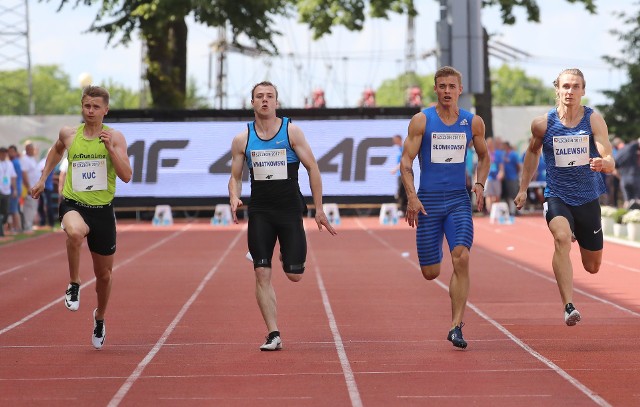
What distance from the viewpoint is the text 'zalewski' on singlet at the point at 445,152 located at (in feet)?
39.4

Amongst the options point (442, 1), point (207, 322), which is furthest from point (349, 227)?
point (207, 322)

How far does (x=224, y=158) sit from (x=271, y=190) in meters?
29.9

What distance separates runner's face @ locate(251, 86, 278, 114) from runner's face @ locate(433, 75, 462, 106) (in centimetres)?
122

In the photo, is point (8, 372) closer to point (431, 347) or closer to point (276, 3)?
point (431, 347)

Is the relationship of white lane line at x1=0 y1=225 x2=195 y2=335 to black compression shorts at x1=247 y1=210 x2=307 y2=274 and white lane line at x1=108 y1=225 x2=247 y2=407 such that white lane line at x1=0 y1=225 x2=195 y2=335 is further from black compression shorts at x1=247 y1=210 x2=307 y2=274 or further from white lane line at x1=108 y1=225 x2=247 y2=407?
black compression shorts at x1=247 y1=210 x2=307 y2=274

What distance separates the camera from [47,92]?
173m

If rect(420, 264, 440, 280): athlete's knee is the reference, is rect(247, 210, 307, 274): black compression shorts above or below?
above

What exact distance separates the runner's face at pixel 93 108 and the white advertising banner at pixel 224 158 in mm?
29344

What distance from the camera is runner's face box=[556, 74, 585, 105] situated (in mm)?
12281

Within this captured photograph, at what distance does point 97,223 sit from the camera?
12.1m

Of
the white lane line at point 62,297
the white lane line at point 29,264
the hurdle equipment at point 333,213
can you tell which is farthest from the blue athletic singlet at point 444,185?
the hurdle equipment at point 333,213

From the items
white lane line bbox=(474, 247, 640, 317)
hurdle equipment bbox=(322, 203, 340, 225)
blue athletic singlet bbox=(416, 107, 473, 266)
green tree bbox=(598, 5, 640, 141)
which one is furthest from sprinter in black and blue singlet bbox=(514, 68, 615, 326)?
green tree bbox=(598, 5, 640, 141)

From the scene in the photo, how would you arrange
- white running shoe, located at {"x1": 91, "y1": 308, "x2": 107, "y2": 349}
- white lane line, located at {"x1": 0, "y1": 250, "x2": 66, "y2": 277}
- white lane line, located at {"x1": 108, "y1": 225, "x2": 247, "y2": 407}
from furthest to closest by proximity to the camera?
white lane line, located at {"x1": 0, "y1": 250, "x2": 66, "y2": 277} < white running shoe, located at {"x1": 91, "y1": 308, "x2": 107, "y2": 349} < white lane line, located at {"x1": 108, "y1": 225, "x2": 247, "y2": 407}

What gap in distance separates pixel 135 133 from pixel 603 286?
25.8m
